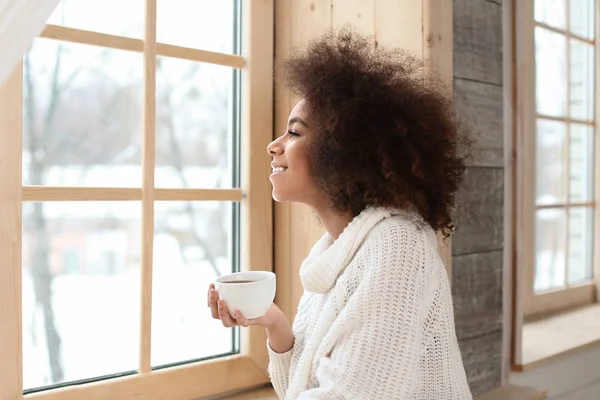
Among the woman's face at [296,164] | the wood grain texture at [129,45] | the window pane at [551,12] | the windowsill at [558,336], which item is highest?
the window pane at [551,12]

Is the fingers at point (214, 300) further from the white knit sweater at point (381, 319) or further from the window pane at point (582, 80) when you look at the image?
the window pane at point (582, 80)

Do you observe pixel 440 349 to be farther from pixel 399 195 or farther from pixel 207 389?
pixel 207 389

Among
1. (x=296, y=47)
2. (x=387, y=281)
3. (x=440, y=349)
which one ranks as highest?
(x=296, y=47)

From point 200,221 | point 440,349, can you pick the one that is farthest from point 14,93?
point 440,349

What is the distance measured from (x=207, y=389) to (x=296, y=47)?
2.82ft

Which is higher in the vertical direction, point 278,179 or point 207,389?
point 278,179

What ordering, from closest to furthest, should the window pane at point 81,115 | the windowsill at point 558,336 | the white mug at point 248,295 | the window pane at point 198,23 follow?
the white mug at point 248,295 → the window pane at point 81,115 → the window pane at point 198,23 → the windowsill at point 558,336

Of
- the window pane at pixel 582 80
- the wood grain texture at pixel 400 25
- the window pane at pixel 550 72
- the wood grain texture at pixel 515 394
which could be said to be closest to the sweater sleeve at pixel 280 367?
the wood grain texture at pixel 515 394

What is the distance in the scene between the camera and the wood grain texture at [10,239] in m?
1.26

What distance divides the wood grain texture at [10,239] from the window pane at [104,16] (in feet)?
0.60

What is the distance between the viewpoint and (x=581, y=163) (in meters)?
2.65

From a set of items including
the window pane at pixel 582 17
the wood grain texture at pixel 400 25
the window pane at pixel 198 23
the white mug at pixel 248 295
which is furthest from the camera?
the window pane at pixel 582 17

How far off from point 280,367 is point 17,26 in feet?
2.43

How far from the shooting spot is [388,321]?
97 cm
